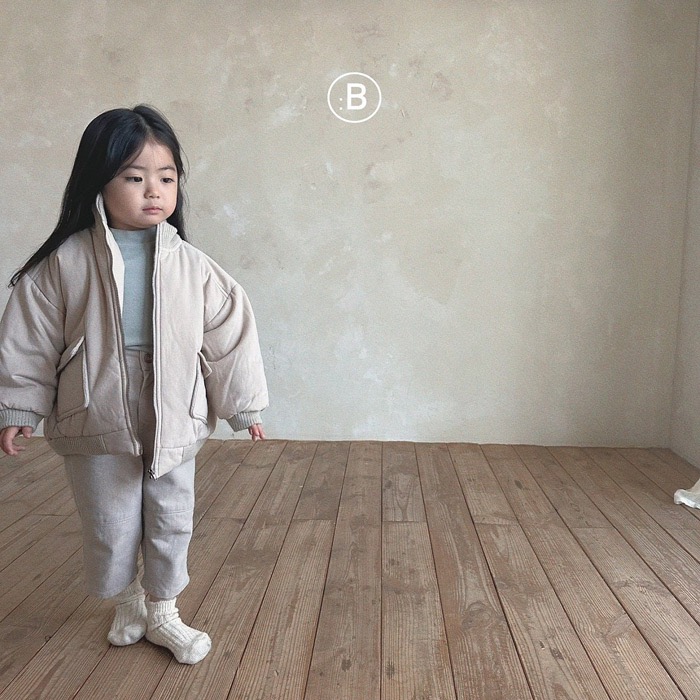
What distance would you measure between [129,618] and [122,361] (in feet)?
1.91

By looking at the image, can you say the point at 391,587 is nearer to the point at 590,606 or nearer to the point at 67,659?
the point at 590,606

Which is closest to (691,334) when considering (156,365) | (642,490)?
(642,490)

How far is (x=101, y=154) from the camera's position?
1.53 m

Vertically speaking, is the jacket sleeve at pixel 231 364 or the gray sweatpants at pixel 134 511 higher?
the jacket sleeve at pixel 231 364

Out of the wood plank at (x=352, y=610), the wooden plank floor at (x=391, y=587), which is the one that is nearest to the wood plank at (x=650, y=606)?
the wooden plank floor at (x=391, y=587)

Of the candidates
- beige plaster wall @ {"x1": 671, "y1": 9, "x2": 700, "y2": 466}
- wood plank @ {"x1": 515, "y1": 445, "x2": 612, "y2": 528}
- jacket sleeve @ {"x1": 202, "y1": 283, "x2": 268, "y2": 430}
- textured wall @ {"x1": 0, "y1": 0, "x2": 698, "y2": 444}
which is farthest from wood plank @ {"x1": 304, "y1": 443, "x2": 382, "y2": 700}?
beige plaster wall @ {"x1": 671, "y1": 9, "x2": 700, "y2": 466}

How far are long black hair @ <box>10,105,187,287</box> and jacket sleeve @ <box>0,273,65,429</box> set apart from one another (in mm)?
69

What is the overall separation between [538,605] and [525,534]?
0.47m

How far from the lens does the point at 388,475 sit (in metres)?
2.90

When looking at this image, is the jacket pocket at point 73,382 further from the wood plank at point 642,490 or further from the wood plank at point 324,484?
the wood plank at point 642,490

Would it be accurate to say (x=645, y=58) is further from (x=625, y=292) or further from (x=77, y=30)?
(x=77, y=30)

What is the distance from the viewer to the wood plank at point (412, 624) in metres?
1.51

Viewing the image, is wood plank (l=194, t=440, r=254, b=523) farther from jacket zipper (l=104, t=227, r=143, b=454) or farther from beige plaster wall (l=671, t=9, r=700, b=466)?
beige plaster wall (l=671, t=9, r=700, b=466)

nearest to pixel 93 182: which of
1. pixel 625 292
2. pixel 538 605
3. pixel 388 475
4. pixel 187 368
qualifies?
pixel 187 368
